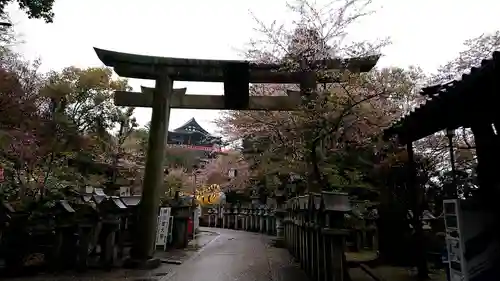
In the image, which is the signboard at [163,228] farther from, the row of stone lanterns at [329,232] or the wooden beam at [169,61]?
the row of stone lanterns at [329,232]

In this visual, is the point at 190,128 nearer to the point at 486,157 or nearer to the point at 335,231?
the point at 335,231

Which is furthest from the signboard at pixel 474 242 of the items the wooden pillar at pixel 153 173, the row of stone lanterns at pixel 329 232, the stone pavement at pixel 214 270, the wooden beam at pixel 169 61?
the wooden pillar at pixel 153 173

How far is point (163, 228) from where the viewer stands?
440 inches

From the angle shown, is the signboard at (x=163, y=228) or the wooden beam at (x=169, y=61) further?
the signboard at (x=163, y=228)

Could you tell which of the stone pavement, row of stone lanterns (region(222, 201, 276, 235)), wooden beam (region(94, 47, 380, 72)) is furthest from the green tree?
row of stone lanterns (region(222, 201, 276, 235))

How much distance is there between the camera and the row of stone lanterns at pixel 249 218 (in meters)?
20.7

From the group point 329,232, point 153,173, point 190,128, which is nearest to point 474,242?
point 329,232

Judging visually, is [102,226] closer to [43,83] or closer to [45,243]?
[45,243]

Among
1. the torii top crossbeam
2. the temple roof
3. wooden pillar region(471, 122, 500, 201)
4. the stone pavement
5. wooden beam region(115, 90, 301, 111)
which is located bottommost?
the stone pavement

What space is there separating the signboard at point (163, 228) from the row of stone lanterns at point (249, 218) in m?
9.38

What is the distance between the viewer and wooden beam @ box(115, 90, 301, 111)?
29.4ft

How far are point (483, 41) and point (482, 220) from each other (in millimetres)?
6506

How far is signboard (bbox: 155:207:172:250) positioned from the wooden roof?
7695 millimetres

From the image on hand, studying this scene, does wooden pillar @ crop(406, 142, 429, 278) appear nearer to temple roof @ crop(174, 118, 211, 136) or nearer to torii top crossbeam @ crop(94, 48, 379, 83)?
torii top crossbeam @ crop(94, 48, 379, 83)
